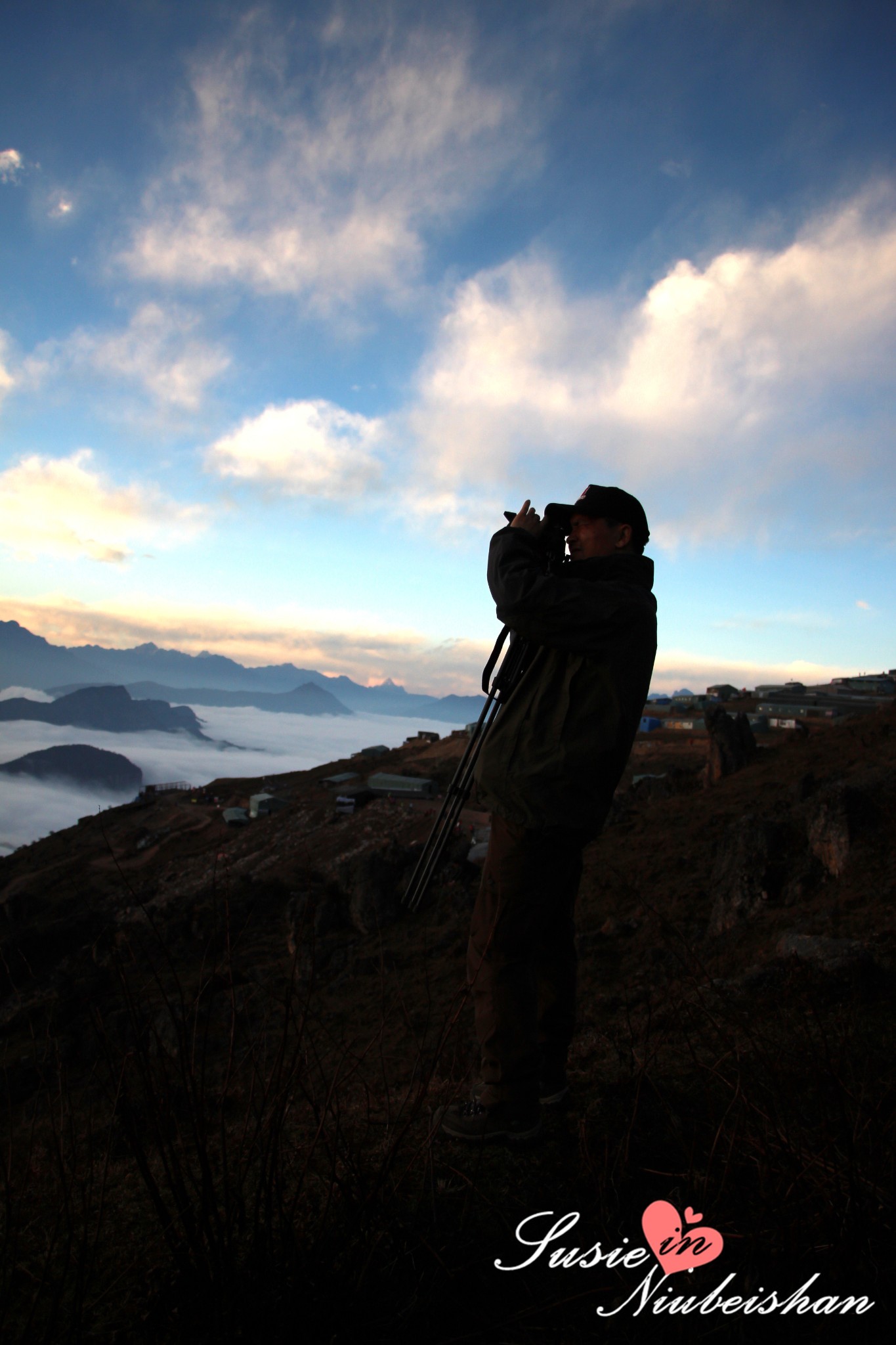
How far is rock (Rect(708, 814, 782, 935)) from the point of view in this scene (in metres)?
9.86

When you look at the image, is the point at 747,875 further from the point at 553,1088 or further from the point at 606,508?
the point at 606,508

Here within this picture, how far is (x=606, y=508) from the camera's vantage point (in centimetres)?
258

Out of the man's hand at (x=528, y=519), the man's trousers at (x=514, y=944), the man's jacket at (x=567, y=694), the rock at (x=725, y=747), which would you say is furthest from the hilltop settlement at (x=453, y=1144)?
the rock at (x=725, y=747)

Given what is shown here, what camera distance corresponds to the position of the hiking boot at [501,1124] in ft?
7.09

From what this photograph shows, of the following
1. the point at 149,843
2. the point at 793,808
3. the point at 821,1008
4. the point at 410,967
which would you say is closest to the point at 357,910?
the point at 410,967

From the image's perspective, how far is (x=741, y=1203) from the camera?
1.60 metres

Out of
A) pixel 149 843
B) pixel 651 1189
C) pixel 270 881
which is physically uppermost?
pixel 651 1189

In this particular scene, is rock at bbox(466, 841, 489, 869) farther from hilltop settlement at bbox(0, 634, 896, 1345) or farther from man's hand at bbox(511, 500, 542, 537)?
man's hand at bbox(511, 500, 542, 537)

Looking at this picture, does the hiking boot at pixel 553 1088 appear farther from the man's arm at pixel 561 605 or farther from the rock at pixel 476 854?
the rock at pixel 476 854

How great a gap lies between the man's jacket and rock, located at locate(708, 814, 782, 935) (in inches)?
339

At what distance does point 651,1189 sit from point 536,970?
Answer: 866 mm

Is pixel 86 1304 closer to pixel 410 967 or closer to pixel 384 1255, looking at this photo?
pixel 384 1255

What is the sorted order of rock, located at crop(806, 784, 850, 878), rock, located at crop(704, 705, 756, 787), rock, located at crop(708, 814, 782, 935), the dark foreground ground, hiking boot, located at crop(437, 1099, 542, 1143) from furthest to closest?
1. rock, located at crop(704, 705, 756, 787)
2. rock, located at crop(708, 814, 782, 935)
3. rock, located at crop(806, 784, 850, 878)
4. hiking boot, located at crop(437, 1099, 542, 1143)
5. the dark foreground ground

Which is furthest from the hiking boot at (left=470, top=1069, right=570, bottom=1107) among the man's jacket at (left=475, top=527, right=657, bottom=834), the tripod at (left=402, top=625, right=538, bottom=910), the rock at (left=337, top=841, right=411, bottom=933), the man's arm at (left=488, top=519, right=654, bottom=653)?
the rock at (left=337, top=841, right=411, bottom=933)
